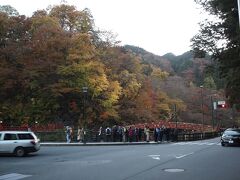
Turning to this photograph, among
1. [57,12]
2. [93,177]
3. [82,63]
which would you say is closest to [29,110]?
[82,63]

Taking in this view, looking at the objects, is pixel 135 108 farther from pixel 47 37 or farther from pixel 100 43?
pixel 47 37

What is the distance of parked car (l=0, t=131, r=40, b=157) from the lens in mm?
24891

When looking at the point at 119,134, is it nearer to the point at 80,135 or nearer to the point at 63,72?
the point at 80,135

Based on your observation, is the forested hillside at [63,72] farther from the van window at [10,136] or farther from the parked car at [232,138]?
the van window at [10,136]

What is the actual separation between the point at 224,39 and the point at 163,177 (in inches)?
715

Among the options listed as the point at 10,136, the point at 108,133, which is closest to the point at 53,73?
the point at 108,133

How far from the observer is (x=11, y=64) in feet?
173

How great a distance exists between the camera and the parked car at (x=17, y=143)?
980 inches

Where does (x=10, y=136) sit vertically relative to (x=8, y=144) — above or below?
above

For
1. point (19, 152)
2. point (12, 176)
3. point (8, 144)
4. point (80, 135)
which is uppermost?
point (80, 135)

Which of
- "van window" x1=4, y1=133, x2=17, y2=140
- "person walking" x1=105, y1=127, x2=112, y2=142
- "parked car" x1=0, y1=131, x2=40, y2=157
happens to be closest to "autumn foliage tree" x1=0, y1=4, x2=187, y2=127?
"person walking" x1=105, y1=127, x2=112, y2=142

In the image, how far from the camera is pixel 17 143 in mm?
25000

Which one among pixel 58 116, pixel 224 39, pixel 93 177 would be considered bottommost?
pixel 93 177

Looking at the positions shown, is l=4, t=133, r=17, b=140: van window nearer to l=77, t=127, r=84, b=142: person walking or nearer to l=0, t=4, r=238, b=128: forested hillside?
l=77, t=127, r=84, b=142: person walking
